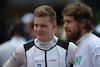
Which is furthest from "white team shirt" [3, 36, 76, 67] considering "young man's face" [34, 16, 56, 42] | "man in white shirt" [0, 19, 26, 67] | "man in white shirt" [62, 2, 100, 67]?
"man in white shirt" [0, 19, 26, 67]

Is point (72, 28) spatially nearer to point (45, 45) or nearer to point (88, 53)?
point (88, 53)

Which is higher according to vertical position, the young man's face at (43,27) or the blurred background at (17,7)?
the young man's face at (43,27)

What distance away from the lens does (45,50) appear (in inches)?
Result: 133

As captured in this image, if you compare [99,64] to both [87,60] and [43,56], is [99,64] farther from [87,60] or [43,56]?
[43,56]

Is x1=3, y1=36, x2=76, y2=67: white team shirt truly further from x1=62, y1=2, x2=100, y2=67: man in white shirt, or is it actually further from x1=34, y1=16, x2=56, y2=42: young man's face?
x1=62, y1=2, x2=100, y2=67: man in white shirt

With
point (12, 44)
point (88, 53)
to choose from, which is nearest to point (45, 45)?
point (88, 53)

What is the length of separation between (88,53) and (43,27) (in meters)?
1.02

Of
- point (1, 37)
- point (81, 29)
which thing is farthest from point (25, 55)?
point (1, 37)

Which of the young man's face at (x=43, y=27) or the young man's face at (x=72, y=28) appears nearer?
the young man's face at (x=72, y=28)

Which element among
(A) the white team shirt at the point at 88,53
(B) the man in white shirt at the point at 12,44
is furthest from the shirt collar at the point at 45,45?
(B) the man in white shirt at the point at 12,44

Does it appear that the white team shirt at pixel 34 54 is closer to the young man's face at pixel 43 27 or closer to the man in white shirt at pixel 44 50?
the man in white shirt at pixel 44 50

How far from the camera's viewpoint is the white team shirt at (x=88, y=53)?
244 centimetres

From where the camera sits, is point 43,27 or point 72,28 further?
point 43,27

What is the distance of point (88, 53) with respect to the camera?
253 centimetres
